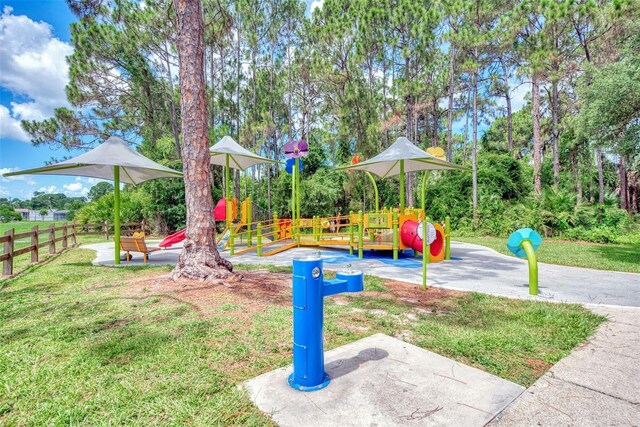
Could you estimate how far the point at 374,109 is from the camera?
20.4m

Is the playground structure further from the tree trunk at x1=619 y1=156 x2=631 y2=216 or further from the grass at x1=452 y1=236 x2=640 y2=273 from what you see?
the tree trunk at x1=619 y1=156 x2=631 y2=216

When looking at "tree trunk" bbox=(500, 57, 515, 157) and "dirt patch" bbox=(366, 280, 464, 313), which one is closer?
"dirt patch" bbox=(366, 280, 464, 313)

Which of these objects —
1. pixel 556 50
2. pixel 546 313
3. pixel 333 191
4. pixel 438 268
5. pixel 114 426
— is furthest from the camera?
pixel 333 191

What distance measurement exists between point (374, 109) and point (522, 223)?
34.4ft

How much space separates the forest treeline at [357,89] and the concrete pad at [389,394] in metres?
14.2

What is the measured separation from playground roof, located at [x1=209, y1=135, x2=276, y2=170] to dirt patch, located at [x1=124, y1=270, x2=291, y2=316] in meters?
6.30

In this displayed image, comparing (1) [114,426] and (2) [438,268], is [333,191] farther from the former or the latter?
(1) [114,426]

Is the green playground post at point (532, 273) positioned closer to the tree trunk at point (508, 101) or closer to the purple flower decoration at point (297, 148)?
the purple flower decoration at point (297, 148)

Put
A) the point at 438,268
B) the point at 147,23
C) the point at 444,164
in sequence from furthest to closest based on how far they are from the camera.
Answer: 1. the point at 147,23
2. the point at 444,164
3. the point at 438,268

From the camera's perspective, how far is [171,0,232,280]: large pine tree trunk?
20.7ft

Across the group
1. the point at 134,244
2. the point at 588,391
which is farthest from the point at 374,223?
the point at 588,391

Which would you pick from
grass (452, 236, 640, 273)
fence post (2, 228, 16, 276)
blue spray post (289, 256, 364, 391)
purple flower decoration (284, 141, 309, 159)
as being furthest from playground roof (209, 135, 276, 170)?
blue spray post (289, 256, 364, 391)

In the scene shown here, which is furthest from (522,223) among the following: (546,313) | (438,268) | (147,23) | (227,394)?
(147,23)

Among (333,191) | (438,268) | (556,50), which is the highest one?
(556,50)
